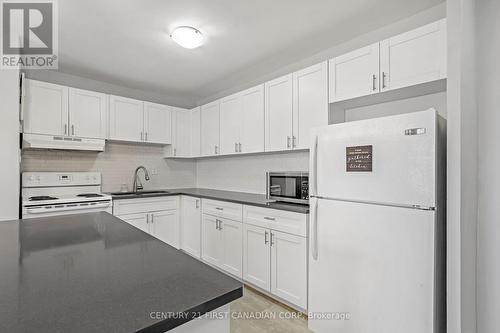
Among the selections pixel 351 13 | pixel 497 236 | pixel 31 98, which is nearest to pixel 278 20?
pixel 351 13

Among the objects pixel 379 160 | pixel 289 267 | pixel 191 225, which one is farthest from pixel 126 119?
pixel 379 160

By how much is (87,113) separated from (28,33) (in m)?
1.03

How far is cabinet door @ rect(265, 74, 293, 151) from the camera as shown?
108 inches

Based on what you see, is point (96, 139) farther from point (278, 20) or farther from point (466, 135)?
point (466, 135)

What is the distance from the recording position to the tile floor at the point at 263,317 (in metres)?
2.09

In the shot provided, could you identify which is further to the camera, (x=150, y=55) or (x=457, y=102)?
(x=150, y=55)

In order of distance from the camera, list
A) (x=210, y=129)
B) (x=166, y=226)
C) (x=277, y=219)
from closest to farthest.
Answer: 1. (x=277, y=219)
2. (x=166, y=226)
3. (x=210, y=129)

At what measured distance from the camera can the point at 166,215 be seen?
3664mm

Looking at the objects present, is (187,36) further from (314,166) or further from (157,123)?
(157,123)

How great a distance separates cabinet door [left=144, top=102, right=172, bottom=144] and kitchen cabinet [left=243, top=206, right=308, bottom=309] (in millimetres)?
1944

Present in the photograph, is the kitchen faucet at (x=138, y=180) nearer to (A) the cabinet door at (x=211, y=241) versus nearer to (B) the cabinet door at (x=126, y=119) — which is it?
(B) the cabinet door at (x=126, y=119)

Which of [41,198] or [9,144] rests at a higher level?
[9,144]

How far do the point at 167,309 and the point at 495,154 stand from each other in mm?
2087

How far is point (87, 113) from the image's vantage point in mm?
3268
